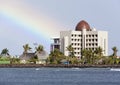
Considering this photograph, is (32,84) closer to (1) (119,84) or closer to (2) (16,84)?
(2) (16,84)

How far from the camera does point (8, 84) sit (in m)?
98.9

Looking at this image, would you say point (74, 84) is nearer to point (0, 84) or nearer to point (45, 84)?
point (45, 84)

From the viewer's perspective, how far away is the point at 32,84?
322 feet

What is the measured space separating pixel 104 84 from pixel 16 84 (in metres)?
16.8

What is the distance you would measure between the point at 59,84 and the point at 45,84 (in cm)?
283

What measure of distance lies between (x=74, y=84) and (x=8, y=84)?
12426 millimetres

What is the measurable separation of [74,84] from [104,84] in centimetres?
595

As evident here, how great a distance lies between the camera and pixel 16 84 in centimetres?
9881

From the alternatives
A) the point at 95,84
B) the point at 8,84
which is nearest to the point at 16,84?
the point at 8,84

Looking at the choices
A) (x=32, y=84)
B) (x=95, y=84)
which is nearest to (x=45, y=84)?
(x=32, y=84)

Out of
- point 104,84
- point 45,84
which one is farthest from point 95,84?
point 45,84

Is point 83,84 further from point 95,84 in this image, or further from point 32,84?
point 32,84

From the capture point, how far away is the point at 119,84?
328ft

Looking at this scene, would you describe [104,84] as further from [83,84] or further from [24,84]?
[24,84]
